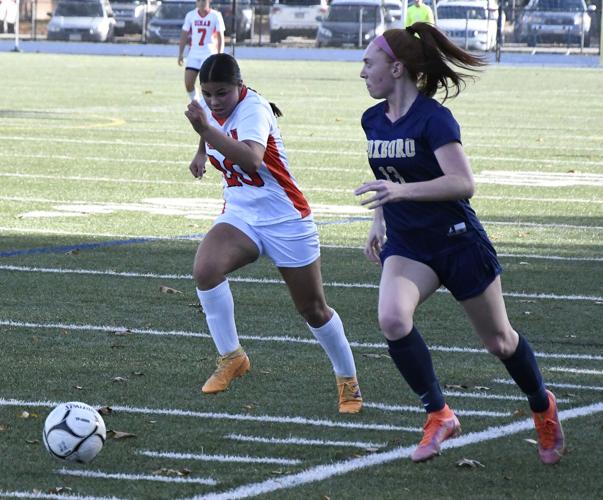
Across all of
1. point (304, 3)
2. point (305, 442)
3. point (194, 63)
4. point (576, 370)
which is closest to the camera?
point (305, 442)

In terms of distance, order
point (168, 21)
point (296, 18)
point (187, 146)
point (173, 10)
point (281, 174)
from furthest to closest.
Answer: point (296, 18)
point (168, 21)
point (173, 10)
point (187, 146)
point (281, 174)

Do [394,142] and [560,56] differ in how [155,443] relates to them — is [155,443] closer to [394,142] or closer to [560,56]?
[394,142]

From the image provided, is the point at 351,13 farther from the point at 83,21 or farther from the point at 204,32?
the point at 204,32

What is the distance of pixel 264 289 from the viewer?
1109 cm

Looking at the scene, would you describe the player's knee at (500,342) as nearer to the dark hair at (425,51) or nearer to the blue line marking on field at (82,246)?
the dark hair at (425,51)

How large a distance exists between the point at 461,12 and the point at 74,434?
45.0 m

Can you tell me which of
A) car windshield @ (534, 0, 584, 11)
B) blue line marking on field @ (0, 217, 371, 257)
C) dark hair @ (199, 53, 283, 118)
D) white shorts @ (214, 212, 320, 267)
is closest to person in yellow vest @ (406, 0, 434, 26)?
car windshield @ (534, 0, 584, 11)

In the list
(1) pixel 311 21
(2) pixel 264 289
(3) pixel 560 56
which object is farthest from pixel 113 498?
(1) pixel 311 21

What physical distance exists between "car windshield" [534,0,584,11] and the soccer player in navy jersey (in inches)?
1802

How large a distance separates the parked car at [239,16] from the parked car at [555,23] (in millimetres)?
9200

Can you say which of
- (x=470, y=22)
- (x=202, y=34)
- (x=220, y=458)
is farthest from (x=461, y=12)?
(x=220, y=458)

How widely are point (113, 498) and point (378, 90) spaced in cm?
204

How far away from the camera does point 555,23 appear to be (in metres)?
51.8

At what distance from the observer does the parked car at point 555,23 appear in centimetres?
5150
